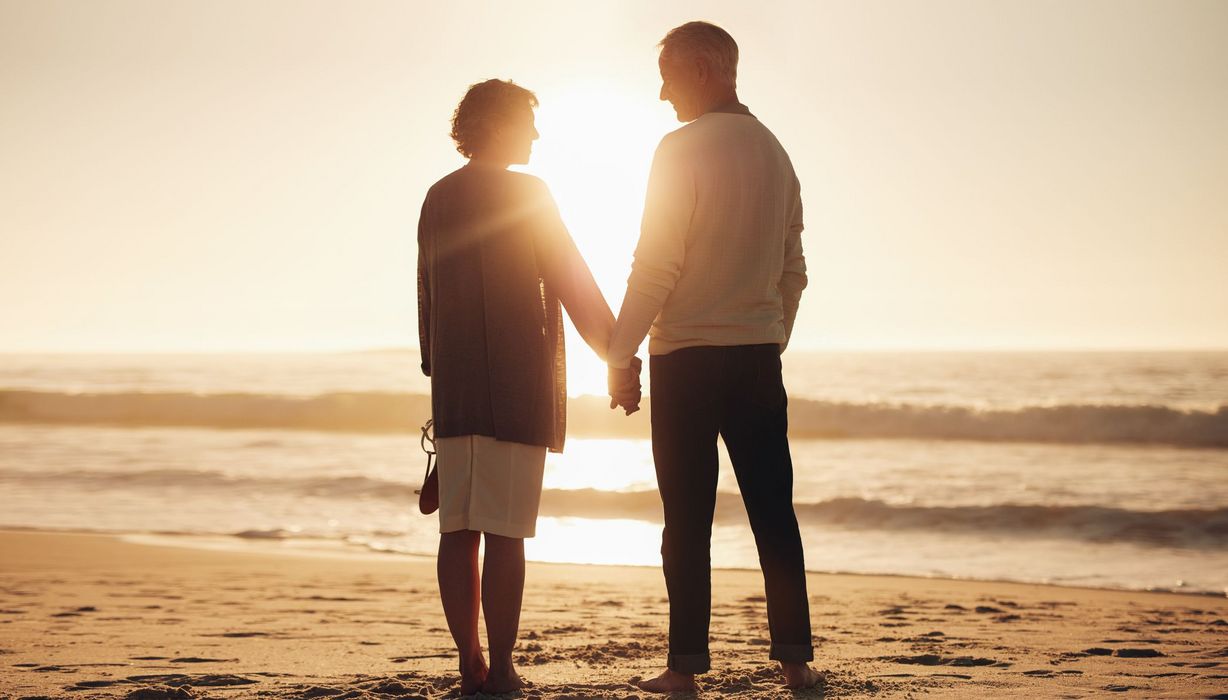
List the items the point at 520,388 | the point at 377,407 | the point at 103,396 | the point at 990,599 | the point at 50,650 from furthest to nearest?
the point at 103,396, the point at 377,407, the point at 990,599, the point at 50,650, the point at 520,388

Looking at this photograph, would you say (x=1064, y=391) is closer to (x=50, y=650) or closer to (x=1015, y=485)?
(x=1015, y=485)

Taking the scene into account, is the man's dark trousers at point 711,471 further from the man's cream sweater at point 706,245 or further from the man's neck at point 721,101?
the man's neck at point 721,101

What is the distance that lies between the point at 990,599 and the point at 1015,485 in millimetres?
5751

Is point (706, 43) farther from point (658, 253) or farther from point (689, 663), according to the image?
point (689, 663)

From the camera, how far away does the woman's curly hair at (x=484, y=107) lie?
305cm

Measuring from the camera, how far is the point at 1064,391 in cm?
2278

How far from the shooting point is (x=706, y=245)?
9.80 feet

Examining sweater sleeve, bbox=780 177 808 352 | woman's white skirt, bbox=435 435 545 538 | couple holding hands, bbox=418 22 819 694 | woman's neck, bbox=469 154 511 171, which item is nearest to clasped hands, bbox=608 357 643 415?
couple holding hands, bbox=418 22 819 694

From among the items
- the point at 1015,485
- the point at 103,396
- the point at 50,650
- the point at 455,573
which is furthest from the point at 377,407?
the point at 455,573

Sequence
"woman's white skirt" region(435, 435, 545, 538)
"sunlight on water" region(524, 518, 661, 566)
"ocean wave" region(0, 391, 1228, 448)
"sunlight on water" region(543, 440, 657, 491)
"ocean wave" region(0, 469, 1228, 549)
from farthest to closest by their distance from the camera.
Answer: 1. "ocean wave" region(0, 391, 1228, 448)
2. "sunlight on water" region(543, 440, 657, 491)
3. "ocean wave" region(0, 469, 1228, 549)
4. "sunlight on water" region(524, 518, 661, 566)
5. "woman's white skirt" region(435, 435, 545, 538)

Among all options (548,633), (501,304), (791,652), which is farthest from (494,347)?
(548,633)

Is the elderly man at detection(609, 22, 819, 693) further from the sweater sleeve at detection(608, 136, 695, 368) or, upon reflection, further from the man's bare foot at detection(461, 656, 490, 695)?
the man's bare foot at detection(461, 656, 490, 695)

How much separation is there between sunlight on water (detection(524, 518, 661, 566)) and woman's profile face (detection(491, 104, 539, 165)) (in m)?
4.61

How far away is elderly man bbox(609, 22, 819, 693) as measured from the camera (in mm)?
2969
